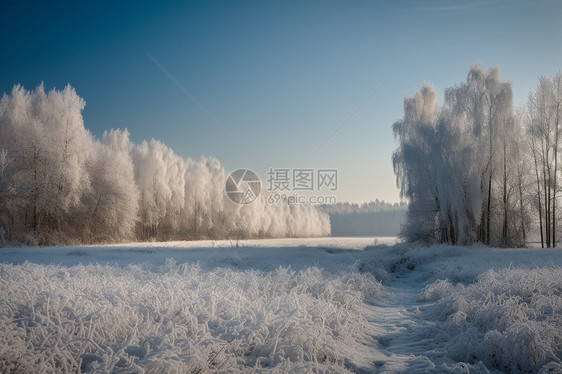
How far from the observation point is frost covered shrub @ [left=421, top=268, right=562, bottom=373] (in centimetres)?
364

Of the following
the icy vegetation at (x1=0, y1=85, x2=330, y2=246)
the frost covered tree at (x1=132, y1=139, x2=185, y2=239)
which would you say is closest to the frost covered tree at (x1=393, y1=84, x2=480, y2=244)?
the icy vegetation at (x1=0, y1=85, x2=330, y2=246)

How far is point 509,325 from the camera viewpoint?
4.33 metres

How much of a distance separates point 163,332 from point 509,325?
449 cm

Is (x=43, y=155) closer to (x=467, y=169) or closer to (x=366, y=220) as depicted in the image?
(x=467, y=169)

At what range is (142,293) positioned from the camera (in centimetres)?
468

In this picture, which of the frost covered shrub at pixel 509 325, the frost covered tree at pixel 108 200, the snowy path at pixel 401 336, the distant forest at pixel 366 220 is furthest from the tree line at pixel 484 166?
the distant forest at pixel 366 220

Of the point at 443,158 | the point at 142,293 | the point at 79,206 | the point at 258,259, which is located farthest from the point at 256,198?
the point at 142,293

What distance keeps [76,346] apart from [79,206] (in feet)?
79.0

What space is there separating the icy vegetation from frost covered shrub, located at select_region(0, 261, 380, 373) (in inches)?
711

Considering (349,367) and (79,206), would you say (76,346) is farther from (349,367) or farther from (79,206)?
(79,206)

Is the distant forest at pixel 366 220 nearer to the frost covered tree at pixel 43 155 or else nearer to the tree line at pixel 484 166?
the tree line at pixel 484 166

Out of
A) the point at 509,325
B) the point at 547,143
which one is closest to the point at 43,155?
the point at 509,325

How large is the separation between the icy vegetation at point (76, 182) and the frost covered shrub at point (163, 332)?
18059 millimetres

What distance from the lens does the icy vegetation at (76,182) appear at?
19547mm
